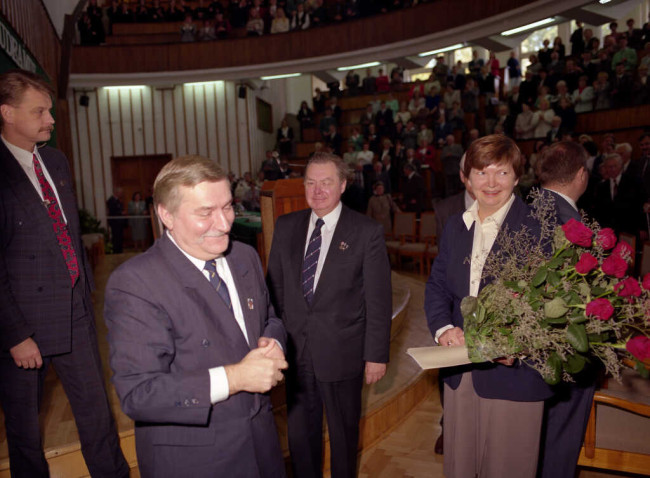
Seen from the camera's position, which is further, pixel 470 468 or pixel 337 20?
pixel 337 20

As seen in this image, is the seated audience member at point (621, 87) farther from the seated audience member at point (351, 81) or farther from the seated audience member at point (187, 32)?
the seated audience member at point (187, 32)

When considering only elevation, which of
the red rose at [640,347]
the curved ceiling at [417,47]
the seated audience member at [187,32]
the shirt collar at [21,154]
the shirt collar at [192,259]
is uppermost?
the seated audience member at [187,32]

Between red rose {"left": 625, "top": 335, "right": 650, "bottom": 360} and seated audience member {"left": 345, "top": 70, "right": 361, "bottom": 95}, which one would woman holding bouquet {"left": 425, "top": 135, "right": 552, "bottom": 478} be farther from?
seated audience member {"left": 345, "top": 70, "right": 361, "bottom": 95}

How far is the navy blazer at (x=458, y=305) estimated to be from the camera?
172 cm

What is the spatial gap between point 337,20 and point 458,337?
11.2 metres

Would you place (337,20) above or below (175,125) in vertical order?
above

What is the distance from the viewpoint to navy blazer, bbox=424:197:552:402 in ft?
5.63

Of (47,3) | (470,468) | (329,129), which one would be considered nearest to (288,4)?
(329,129)

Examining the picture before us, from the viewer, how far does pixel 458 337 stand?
178cm

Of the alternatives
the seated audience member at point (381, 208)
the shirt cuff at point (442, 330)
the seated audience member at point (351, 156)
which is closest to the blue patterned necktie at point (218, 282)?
the shirt cuff at point (442, 330)

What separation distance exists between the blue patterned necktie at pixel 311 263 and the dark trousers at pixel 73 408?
89 centimetres

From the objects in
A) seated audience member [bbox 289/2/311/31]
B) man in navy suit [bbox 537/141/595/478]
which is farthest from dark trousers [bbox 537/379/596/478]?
seated audience member [bbox 289/2/311/31]

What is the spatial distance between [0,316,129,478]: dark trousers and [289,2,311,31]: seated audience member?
1148cm

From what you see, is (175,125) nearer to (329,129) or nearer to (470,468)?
(329,129)
